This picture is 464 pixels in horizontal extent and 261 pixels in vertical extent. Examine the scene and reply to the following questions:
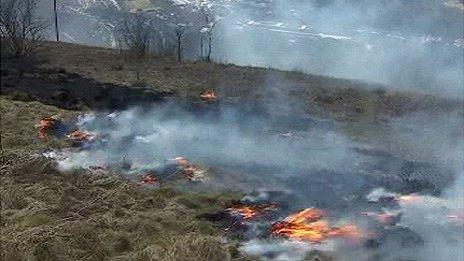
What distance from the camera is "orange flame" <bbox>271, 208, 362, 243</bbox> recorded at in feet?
35.6

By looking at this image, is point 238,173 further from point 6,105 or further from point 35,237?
point 6,105

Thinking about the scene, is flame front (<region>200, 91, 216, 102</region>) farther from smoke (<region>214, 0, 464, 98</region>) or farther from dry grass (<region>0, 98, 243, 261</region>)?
smoke (<region>214, 0, 464, 98</region>)

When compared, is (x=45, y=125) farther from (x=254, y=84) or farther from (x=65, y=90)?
(x=254, y=84)

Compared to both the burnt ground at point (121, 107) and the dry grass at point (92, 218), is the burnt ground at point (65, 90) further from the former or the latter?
the dry grass at point (92, 218)

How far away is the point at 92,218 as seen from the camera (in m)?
11.0

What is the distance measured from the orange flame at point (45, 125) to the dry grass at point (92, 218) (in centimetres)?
153

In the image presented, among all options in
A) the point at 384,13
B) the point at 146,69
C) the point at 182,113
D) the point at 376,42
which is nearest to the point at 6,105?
the point at 182,113

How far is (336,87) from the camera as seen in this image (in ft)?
76.1

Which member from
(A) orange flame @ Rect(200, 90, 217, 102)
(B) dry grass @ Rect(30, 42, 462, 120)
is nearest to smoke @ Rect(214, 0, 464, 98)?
(B) dry grass @ Rect(30, 42, 462, 120)

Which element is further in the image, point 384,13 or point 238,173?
point 384,13

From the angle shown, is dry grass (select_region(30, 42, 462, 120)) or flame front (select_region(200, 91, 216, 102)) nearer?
dry grass (select_region(30, 42, 462, 120))

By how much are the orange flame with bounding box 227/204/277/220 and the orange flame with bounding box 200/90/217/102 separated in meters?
8.97

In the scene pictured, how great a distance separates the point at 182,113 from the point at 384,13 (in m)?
37.0

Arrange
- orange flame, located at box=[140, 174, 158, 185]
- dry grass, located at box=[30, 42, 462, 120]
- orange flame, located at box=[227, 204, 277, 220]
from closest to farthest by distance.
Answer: orange flame, located at box=[227, 204, 277, 220] < orange flame, located at box=[140, 174, 158, 185] < dry grass, located at box=[30, 42, 462, 120]
